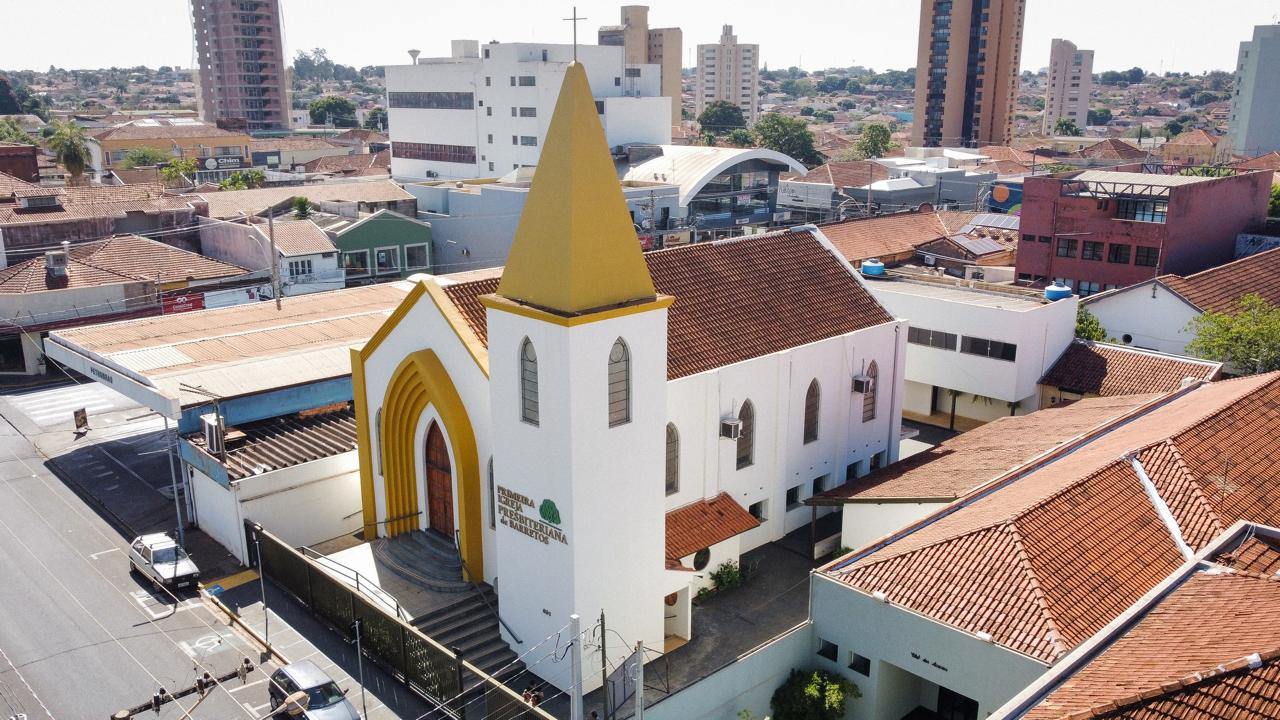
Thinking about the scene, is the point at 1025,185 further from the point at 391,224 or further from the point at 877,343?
the point at 391,224

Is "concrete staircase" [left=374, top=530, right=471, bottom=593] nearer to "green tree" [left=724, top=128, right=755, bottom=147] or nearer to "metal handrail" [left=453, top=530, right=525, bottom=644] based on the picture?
"metal handrail" [left=453, top=530, right=525, bottom=644]

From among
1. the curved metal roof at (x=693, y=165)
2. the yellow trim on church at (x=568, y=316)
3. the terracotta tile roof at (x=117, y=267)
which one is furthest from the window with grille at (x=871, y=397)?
the curved metal roof at (x=693, y=165)

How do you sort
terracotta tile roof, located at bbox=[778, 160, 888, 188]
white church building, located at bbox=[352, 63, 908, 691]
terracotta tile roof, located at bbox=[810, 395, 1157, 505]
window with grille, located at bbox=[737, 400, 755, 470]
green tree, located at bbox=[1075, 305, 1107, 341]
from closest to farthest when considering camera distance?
white church building, located at bbox=[352, 63, 908, 691], terracotta tile roof, located at bbox=[810, 395, 1157, 505], window with grille, located at bbox=[737, 400, 755, 470], green tree, located at bbox=[1075, 305, 1107, 341], terracotta tile roof, located at bbox=[778, 160, 888, 188]

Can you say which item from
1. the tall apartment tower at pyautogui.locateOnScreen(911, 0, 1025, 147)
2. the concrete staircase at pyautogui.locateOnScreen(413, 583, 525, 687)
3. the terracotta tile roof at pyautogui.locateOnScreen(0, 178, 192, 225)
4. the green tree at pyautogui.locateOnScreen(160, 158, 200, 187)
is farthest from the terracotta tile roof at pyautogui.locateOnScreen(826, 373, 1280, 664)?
the tall apartment tower at pyautogui.locateOnScreen(911, 0, 1025, 147)

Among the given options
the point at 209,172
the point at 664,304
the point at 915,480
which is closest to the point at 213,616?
the point at 664,304

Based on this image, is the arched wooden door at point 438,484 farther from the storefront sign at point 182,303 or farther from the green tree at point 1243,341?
the storefront sign at point 182,303

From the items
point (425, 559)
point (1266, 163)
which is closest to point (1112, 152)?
point (1266, 163)
